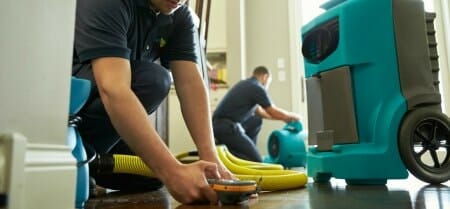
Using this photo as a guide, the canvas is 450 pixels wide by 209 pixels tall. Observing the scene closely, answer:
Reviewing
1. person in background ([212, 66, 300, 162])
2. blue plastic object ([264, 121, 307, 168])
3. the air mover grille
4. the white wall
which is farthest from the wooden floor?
person in background ([212, 66, 300, 162])

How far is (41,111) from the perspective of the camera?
1.53ft

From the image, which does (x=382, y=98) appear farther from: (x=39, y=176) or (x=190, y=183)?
(x=39, y=176)

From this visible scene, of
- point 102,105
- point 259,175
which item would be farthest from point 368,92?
point 102,105

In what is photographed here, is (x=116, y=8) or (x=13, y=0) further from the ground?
(x=116, y=8)

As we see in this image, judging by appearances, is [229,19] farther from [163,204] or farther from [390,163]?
[163,204]

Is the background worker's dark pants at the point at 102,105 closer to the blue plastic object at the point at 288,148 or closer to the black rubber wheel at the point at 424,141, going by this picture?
the black rubber wheel at the point at 424,141

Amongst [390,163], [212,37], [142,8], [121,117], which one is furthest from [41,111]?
[212,37]

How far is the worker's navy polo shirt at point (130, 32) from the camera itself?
0.76 m

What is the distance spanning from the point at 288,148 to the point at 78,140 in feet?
7.04

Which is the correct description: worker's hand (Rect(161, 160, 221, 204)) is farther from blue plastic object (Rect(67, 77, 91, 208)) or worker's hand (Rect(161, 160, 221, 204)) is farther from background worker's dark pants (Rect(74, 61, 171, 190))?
background worker's dark pants (Rect(74, 61, 171, 190))

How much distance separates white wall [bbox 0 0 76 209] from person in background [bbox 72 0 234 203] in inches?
7.7

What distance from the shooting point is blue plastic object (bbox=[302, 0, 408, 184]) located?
1.14m

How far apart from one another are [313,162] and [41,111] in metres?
1.08

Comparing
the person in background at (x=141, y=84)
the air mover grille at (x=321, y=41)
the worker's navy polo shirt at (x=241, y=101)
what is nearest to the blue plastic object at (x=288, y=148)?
the worker's navy polo shirt at (x=241, y=101)
